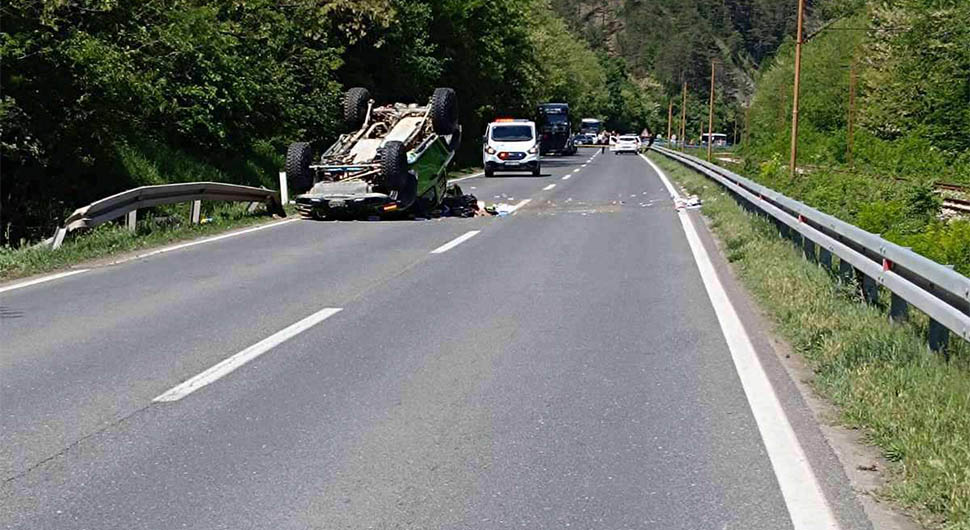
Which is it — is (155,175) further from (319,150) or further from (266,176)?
(319,150)

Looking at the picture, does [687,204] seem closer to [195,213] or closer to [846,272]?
[195,213]

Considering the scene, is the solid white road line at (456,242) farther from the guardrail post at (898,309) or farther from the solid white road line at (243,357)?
the guardrail post at (898,309)

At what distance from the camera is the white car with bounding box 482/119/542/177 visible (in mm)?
38375

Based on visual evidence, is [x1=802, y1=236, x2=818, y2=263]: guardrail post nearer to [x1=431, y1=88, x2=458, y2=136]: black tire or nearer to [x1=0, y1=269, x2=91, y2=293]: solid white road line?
[x1=0, y1=269, x2=91, y2=293]: solid white road line

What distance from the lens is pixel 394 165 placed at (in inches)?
691

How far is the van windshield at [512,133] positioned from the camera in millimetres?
38844

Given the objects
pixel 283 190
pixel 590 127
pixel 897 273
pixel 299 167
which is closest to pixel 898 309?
pixel 897 273

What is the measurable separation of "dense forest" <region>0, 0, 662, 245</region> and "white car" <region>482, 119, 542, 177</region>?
168 inches

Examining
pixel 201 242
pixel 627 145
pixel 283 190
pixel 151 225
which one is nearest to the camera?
pixel 201 242

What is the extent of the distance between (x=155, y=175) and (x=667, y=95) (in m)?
176

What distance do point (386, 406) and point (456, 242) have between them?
9.05 meters

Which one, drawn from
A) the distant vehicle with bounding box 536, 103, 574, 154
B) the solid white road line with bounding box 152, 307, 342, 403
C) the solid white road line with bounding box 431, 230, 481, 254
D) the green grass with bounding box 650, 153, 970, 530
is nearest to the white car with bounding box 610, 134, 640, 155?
the distant vehicle with bounding box 536, 103, 574, 154

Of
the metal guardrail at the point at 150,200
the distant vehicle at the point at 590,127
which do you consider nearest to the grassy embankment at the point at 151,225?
the metal guardrail at the point at 150,200

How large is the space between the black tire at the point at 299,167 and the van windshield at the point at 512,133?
2046 cm
